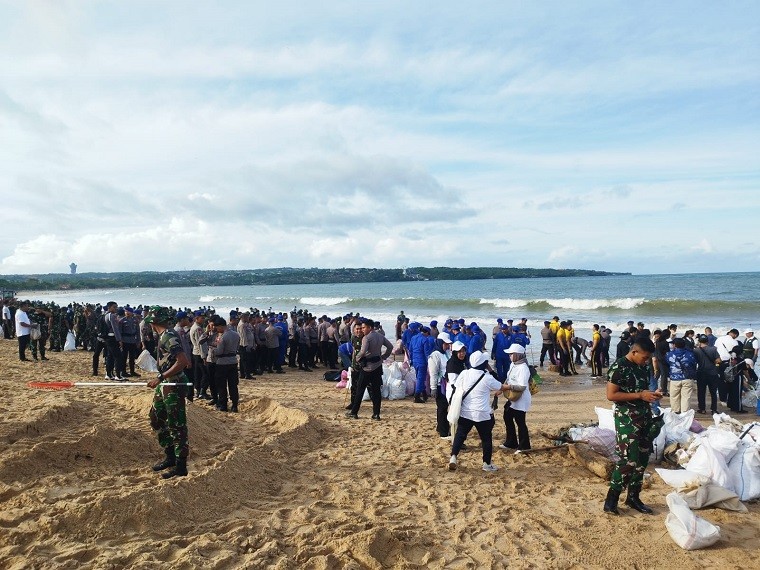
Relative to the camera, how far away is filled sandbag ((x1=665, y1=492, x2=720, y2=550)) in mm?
4461

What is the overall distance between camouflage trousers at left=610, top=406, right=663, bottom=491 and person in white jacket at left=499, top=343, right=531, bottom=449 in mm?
1885

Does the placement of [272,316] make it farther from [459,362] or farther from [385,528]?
[385,528]

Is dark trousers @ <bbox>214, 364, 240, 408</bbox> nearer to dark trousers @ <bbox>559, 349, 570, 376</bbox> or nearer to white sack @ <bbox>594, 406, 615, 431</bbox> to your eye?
white sack @ <bbox>594, 406, 615, 431</bbox>

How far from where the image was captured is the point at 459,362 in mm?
7551

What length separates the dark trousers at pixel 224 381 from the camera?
8.97 meters

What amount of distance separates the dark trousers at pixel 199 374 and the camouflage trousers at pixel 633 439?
7.77m

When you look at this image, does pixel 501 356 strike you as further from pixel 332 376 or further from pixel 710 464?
pixel 710 464

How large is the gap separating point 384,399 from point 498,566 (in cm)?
685

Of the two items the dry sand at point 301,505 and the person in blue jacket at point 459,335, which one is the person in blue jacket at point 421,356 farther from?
the dry sand at point 301,505

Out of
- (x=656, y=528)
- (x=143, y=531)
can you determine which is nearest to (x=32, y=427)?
(x=143, y=531)

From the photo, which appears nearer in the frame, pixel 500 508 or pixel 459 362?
pixel 500 508

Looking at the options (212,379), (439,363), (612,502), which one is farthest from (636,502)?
(212,379)

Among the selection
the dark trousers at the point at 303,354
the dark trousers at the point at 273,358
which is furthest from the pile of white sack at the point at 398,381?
the dark trousers at the point at 303,354

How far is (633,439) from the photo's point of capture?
493cm
